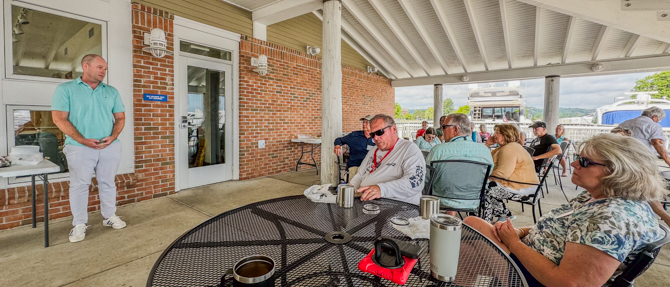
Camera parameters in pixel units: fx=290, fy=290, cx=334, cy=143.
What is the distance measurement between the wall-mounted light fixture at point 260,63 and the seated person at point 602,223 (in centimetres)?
470

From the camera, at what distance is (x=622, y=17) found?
3443 mm

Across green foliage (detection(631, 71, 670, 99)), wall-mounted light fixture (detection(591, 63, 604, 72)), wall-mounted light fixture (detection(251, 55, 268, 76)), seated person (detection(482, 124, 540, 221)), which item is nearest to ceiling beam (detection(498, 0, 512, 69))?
wall-mounted light fixture (detection(591, 63, 604, 72))

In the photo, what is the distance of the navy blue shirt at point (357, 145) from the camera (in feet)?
12.6

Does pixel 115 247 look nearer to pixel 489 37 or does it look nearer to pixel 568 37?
pixel 489 37

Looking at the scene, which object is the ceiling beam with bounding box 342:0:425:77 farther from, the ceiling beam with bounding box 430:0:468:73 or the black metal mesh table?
the black metal mesh table

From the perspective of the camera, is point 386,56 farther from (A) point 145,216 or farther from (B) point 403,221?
(B) point 403,221

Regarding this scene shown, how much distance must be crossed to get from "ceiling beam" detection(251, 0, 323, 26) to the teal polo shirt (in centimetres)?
283

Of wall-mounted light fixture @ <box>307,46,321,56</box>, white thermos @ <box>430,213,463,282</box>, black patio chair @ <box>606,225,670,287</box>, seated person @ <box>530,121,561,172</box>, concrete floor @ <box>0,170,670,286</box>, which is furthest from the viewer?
wall-mounted light fixture @ <box>307,46,321,56</box>

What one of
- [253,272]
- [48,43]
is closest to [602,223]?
[253,272]

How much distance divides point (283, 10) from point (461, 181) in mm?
3872

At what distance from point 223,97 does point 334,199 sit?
3906 millimetres

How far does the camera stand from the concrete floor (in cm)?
204

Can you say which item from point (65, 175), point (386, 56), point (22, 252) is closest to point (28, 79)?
point (65, 175)

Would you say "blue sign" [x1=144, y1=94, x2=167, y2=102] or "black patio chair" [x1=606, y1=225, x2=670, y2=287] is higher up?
"blue sign" [x1=144, y1=94, x2=167, y2=102]
